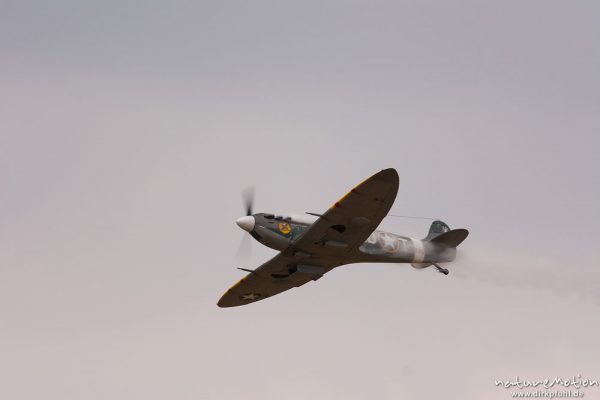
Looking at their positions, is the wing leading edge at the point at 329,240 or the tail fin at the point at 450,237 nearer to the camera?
the wing leading edge at the point at 329,240

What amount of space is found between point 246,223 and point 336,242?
9.37 ft

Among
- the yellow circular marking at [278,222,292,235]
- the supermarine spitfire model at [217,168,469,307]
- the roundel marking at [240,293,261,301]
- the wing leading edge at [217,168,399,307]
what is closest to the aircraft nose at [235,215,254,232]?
the supermarine spitfire model at [217,168,469,307]

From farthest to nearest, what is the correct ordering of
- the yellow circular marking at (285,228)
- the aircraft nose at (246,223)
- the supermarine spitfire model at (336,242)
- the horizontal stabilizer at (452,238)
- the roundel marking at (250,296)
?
the roundel marking at (250,296), the horizontal stabilizer at (452,238), the yellow circular marking at (285,228), the aircraft nose at (246,223), the supermarine spitfire model at (336,242)

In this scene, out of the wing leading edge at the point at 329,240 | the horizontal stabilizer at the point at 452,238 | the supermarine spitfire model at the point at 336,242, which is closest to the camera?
the wing leading edge at the point at 329,240

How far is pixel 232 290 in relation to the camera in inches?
1373

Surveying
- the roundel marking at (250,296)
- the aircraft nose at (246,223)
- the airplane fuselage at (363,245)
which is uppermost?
the aircraft nose at (246,223)

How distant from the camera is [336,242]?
1216 inches

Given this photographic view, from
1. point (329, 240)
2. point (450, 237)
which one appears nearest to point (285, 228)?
point (329, 240)

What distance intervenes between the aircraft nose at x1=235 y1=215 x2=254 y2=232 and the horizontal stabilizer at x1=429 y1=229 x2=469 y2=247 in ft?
22.0

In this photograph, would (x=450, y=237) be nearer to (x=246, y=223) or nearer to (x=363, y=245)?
(x=363, y=245)

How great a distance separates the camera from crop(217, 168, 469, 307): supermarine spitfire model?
29.4 m

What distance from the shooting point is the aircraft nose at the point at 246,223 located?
31.0 metres

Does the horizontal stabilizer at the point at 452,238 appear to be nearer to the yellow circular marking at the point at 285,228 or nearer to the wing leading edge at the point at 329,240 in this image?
the wing leading edge at the point at 329,240

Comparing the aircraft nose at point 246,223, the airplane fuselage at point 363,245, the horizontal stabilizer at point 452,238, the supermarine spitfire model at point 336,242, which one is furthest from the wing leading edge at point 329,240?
the horizontal stabilizer at point 452,238
